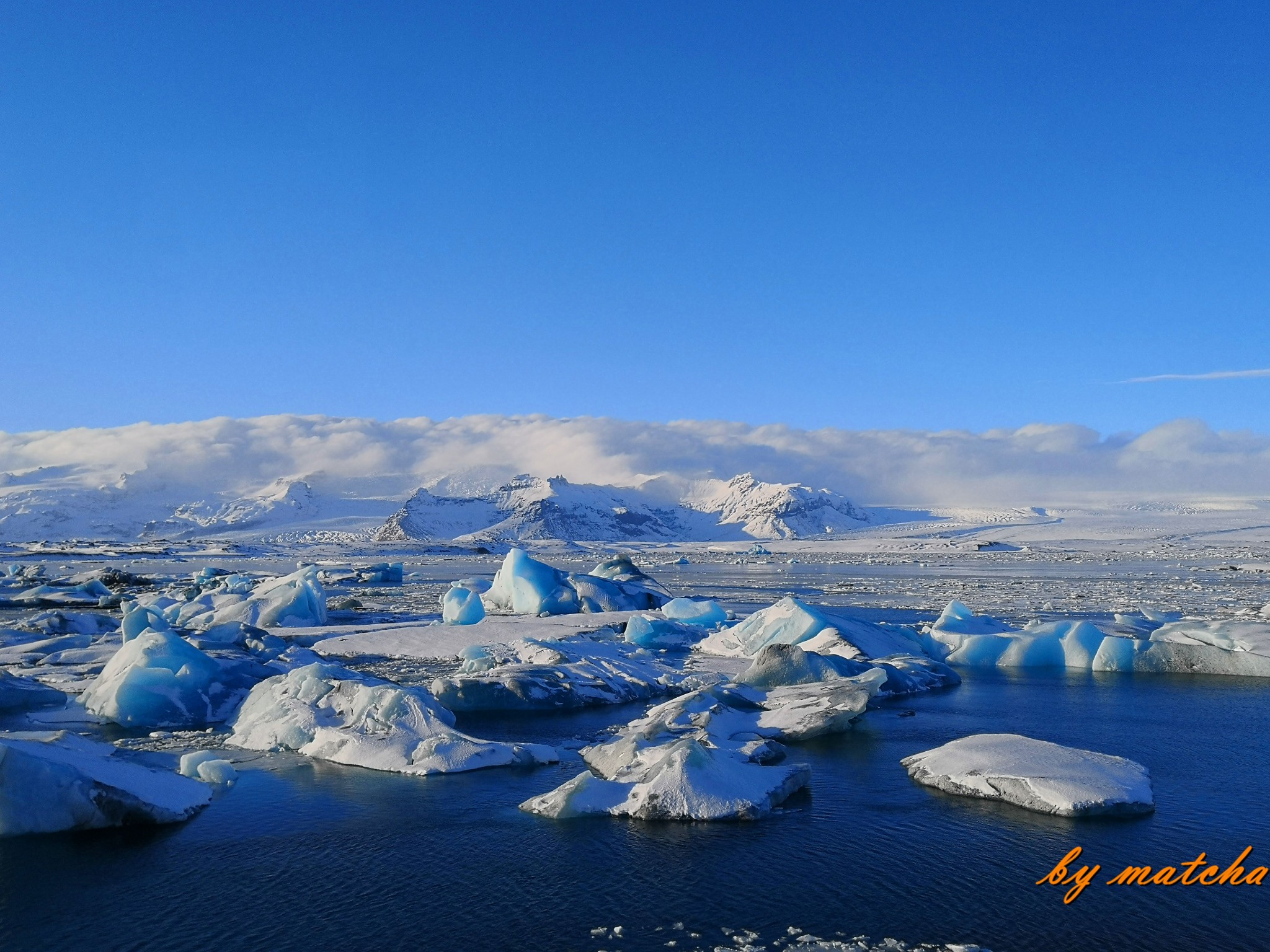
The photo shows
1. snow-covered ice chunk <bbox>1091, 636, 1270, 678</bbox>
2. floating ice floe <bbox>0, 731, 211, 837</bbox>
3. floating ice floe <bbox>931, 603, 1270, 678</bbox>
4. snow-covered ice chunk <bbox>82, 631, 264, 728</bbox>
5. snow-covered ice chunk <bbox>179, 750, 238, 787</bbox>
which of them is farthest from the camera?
floating ice floe <bbox>931, 603, 1270, 678</bbox>

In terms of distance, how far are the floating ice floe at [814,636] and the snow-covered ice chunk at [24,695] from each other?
10641 mm

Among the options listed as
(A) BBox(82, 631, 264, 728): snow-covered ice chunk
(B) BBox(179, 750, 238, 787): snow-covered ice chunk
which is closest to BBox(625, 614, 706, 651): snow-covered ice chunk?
(A) BBox(82, 631, 264, 728): snow-covered ice chunk

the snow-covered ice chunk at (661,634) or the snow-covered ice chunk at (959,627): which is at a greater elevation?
the snow-covered ice chunk at (959,627)

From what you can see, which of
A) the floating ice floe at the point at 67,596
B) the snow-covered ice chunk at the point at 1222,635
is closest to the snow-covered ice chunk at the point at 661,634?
the snow-covered ice chunk at the point at 1222,635

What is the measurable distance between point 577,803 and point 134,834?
3624mm

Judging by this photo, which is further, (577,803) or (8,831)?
(577,803)

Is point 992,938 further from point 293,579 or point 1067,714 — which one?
point 293,579

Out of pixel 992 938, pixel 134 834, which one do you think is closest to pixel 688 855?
pixel 992 938

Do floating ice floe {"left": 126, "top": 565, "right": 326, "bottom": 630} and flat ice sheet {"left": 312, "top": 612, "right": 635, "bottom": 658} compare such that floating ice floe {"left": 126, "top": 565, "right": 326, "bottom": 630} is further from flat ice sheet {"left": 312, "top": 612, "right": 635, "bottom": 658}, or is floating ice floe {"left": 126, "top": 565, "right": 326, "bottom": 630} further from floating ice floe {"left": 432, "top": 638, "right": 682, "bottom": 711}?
floating ice floe {"left": 432, "top": 638, "right": 682, "bottom": 711}

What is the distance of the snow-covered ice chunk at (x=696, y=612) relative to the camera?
2205 centimetres

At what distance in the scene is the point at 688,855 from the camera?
7.21 m

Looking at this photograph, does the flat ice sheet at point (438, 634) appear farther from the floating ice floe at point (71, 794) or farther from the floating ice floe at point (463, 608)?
the floating ice floe at point (71, 794)

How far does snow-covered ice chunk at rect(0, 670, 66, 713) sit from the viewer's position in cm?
1255

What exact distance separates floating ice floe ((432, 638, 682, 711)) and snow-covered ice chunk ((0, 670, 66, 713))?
522 cm
